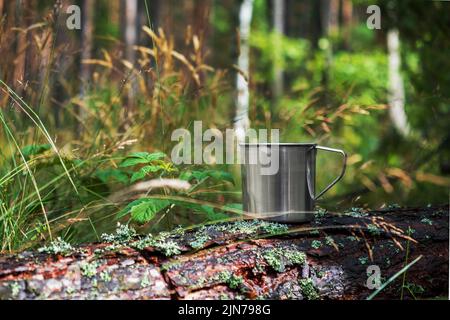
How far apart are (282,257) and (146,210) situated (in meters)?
0.45

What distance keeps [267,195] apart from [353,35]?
56.1ft

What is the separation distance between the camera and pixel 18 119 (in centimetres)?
246

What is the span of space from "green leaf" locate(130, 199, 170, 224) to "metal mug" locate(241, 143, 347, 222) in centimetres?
28

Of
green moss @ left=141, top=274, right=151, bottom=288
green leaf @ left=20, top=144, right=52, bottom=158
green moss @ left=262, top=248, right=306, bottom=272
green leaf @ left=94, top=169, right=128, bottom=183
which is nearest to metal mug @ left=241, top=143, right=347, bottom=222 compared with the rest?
green moss @ left=262, top=248, right=306, bottom=272

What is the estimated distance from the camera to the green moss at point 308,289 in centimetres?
151

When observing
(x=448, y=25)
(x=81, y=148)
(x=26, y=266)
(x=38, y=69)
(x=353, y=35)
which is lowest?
(x=26, y=266)

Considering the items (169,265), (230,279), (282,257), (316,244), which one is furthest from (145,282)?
(316,244)

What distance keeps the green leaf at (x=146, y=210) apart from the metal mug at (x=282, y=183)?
0.28m

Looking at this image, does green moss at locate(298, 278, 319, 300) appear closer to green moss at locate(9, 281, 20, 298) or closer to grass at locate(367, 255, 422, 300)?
grass at locate(367, 255, 422, 300)

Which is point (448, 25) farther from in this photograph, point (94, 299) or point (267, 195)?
point (94, 299)

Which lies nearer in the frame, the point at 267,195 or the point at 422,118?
the point at 267,195

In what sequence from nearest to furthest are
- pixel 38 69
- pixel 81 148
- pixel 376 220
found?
pixel 376 220
pixel 38 69
pixel 81 148
